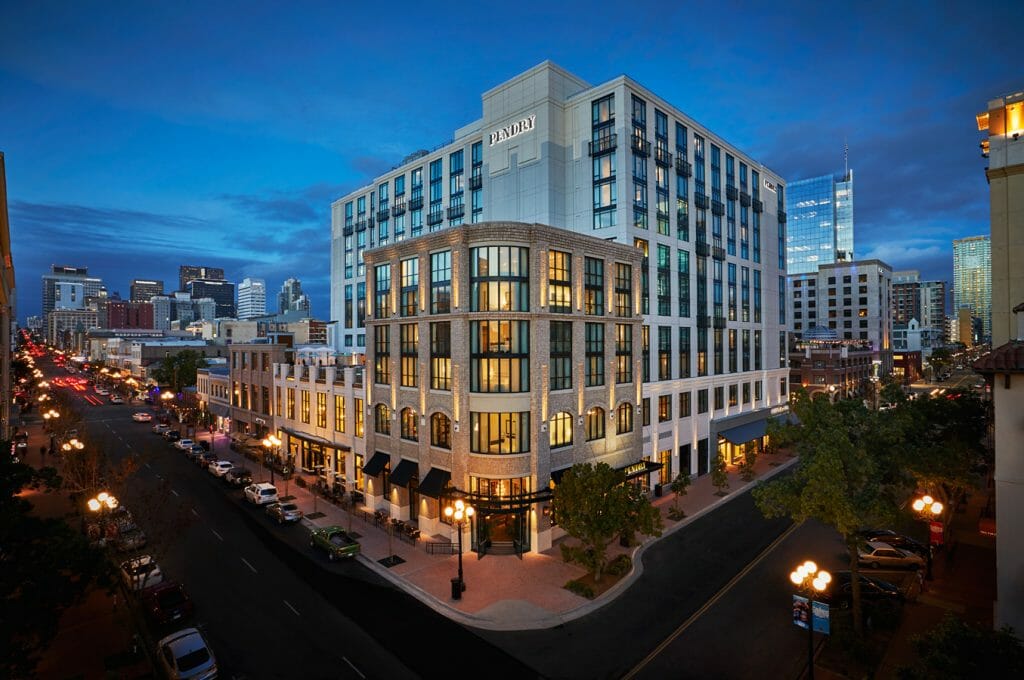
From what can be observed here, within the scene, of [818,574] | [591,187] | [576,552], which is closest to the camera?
[818,574]

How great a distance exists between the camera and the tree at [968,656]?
10.2m

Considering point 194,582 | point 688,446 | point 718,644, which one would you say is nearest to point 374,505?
point 194,582

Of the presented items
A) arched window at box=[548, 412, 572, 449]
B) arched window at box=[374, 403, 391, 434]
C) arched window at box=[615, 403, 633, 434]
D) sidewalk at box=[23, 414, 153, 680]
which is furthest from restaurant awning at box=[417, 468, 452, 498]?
sidewalk at box=[23, 414, 153, 680]

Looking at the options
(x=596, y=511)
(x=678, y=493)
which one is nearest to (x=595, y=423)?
(x=678, y=493)

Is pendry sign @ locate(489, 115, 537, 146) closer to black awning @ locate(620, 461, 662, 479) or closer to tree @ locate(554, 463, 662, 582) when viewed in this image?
black awning @ locate(620, 461, 662, 479)

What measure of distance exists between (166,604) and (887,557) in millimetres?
36124

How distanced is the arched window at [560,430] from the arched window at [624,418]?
5347 mm

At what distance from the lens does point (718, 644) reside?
20.2m

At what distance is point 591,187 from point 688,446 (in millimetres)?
25959

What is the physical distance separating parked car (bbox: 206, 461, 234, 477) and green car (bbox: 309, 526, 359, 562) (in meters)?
19.1

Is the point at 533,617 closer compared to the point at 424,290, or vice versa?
the point at 533,617

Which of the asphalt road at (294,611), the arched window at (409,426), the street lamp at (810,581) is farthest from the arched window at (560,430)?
the street lamp at (810,581)

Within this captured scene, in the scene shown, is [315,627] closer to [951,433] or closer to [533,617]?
[533,617]

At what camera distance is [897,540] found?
28703mm
